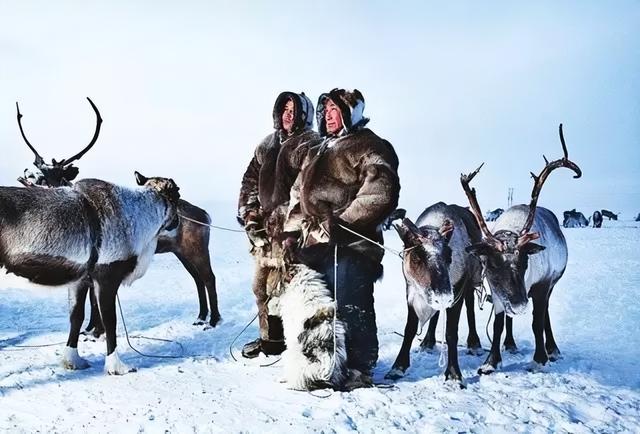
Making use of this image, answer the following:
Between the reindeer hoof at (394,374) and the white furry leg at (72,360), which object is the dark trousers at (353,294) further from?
the white furry leg at (72,360)

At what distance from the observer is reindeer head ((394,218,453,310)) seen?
4195mm

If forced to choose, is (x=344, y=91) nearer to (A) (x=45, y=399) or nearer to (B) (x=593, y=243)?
(A) (x=45, y=399)

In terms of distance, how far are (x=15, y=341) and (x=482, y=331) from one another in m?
5.58

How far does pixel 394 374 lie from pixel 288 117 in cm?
267

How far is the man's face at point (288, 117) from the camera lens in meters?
5.26

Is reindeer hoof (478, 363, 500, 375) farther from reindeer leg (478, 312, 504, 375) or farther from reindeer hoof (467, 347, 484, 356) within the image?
reindeer hoof (467, 347, 484, 356)

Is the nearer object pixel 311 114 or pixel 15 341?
pixel 311 114

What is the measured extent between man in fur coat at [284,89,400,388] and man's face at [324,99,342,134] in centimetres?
1

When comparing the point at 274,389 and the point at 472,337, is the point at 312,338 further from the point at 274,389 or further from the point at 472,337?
the point at 472,337

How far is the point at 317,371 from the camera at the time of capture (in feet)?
13.1

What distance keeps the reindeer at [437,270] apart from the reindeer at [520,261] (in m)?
0.24

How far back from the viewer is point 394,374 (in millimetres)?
4473

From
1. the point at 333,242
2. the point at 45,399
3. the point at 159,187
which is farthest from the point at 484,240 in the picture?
the point at 45,399

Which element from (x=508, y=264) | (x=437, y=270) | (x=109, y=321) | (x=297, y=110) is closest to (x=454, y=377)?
(x=437, y=270)
